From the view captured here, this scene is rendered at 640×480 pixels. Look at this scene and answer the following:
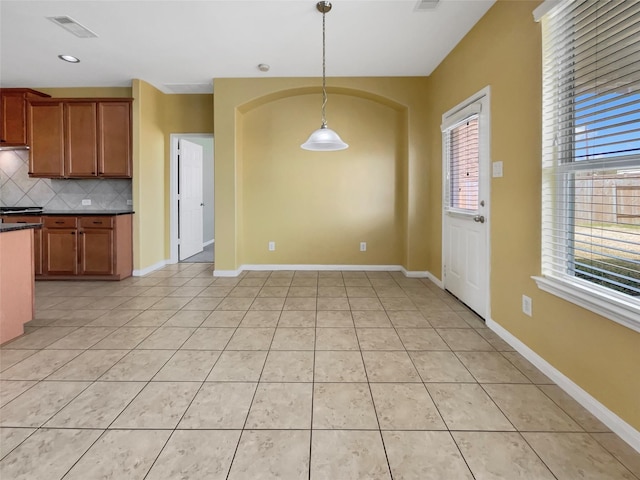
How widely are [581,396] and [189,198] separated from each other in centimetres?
585

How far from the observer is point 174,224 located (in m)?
5.74

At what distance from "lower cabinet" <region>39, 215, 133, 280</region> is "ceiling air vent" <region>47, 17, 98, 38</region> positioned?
2.03 meters

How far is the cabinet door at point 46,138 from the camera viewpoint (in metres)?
4.79

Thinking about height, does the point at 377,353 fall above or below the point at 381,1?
below

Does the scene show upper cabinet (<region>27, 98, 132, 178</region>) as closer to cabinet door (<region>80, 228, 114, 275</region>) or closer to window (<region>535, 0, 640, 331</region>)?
cabinet door (<region>80, 228, 114, 275</region>)

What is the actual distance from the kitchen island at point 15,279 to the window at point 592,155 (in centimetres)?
375

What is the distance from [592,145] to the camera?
74.1 inches

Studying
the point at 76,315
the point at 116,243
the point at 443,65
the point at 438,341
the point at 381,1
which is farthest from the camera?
the point at 116,243

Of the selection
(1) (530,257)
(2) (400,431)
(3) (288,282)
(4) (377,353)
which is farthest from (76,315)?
(1) (530,257)

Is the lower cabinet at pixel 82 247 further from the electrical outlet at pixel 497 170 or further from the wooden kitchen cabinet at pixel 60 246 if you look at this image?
the electrical outlet at pixel 497 170

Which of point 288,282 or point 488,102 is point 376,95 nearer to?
point 488,102

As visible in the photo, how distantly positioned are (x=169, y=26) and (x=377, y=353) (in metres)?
3.45

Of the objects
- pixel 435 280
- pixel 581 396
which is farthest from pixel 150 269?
pixel 581 396

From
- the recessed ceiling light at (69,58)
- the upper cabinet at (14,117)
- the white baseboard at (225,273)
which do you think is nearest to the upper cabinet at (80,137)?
the upper cabinet at (14,117)
